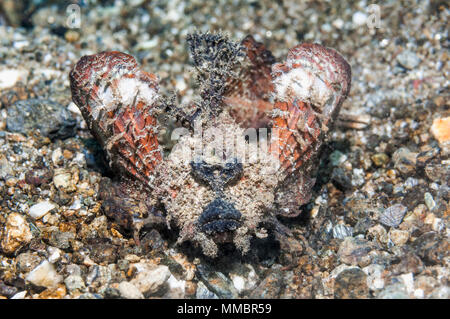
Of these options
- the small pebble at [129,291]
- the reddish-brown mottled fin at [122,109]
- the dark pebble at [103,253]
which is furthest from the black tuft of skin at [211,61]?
the small pebble at [129,291]

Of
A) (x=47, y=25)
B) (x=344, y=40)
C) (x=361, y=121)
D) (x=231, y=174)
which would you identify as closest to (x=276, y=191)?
(x=231, y=174)

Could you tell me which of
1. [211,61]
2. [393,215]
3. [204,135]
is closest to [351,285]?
[393,215]

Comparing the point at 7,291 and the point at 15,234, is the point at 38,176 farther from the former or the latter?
the point at 7,291

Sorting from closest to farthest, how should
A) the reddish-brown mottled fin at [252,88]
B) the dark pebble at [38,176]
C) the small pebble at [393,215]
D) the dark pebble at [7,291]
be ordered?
the dark pebble at [7,291] < the small pebble at [393,215] < the dark pebble at [38,176] < the reddish-brown mottled fin at [252,88]

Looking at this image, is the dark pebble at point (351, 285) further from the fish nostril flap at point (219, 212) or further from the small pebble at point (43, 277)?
the small pebble at point (43, 277)

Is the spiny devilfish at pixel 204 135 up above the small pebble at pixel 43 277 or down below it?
above

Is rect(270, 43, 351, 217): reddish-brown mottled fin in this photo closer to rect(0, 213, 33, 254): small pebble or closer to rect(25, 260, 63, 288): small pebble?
rect(25, 260, 63, 288): small pebble
